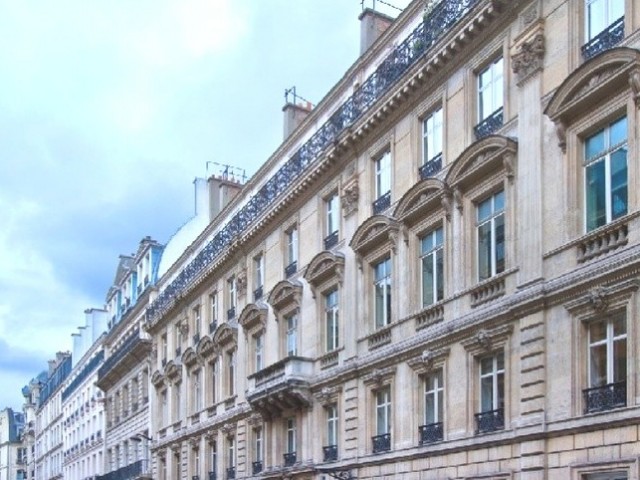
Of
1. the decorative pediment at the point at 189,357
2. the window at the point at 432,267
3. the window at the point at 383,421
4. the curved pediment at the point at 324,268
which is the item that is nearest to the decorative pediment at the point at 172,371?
the decorative pediment at the point at 189,357

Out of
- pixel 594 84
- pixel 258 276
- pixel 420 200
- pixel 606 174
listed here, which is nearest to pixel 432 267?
pixel 420 200

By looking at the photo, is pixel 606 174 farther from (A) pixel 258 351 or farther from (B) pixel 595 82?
(A) pixel 258 351

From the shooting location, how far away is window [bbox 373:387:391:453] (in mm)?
24938

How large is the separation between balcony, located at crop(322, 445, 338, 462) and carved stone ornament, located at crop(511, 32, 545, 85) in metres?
12.1

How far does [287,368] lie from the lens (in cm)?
2966

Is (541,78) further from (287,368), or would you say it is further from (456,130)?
(287,368)

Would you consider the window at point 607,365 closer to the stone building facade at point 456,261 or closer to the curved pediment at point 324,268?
the stone building facade at point 456,261

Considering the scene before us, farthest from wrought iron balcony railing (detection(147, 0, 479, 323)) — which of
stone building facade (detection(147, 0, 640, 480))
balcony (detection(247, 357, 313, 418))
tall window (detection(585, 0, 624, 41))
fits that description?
balcony (detection(247, 357, 313, 418))

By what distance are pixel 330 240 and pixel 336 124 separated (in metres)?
3.29

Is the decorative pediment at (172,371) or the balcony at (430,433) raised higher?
the decorative pediment at (172,371)

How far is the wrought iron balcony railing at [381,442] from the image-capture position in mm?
24750

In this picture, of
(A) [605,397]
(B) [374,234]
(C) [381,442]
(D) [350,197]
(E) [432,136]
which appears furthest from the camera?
(D) [350,197]

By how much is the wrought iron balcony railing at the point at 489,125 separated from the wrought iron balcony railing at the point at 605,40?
2.92 meters

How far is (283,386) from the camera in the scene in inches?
1165
